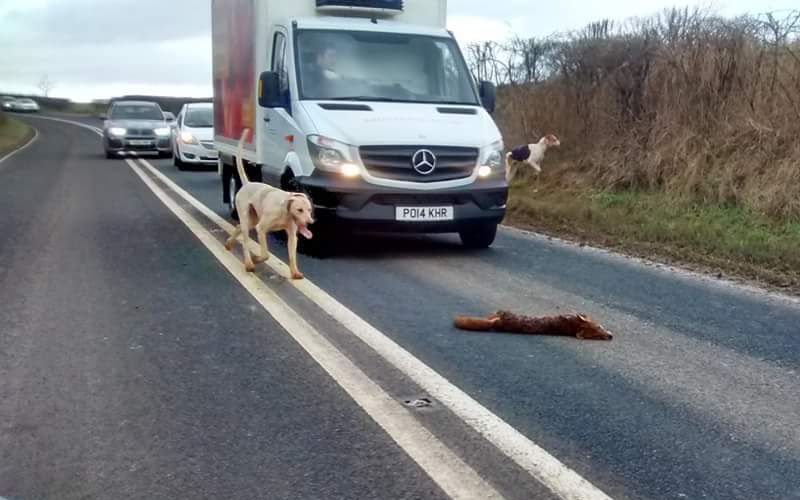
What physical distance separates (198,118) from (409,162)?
16.5 m

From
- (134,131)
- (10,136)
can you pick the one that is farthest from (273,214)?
(10,136)

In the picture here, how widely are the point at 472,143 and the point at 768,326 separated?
12.5 ft

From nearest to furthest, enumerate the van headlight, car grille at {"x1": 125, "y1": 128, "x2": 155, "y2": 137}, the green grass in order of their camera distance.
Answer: the van headlight < car grille at {"x1": 125, "y1": 128, "x2": 155, "y2": 137} < the green grass

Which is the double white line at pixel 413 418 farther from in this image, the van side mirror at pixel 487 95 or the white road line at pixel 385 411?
the van side mirror at pixel 487 95

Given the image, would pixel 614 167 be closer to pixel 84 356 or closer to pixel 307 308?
pixel 307 308

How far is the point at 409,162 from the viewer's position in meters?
9.14

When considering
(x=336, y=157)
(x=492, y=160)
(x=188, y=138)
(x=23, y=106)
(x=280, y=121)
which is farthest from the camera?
(x=23, y=106)

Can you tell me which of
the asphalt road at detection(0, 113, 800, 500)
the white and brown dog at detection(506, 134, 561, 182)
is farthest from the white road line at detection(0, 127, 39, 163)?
the asphalt road at detection(0, 113, 800, 500)

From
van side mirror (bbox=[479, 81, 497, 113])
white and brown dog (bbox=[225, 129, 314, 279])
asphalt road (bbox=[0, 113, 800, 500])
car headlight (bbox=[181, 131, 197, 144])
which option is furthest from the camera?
car headlight (bbox=[181, 131, 197, 144])

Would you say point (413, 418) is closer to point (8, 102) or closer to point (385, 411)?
point (385, 411)

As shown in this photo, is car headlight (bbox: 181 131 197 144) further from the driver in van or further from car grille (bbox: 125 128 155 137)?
the driver in van

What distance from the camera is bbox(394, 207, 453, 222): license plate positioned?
9094 mm

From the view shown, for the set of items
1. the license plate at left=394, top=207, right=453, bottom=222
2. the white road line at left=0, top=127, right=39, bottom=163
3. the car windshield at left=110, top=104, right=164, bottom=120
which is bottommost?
the white road line at left=0, top=127, right=39, bottom=163

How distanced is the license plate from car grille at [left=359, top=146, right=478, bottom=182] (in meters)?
0.28
